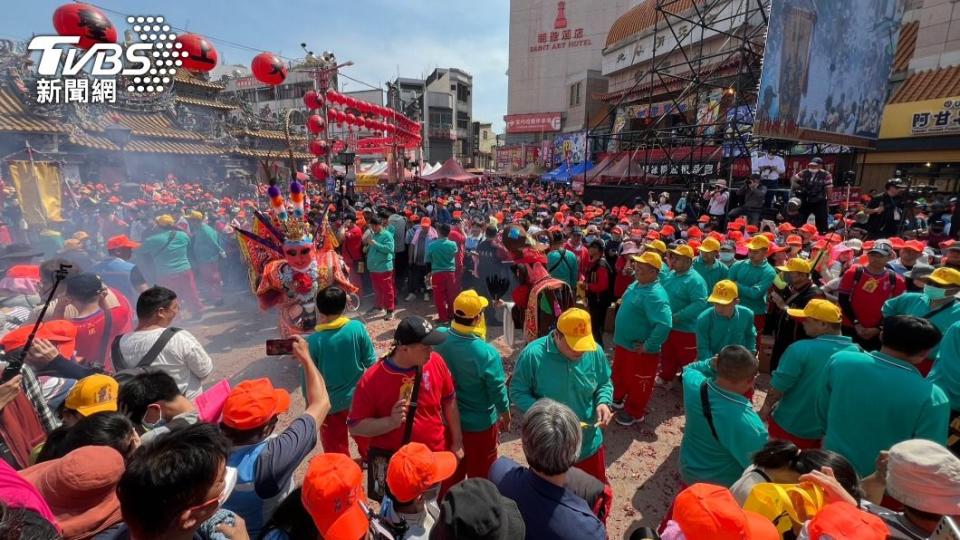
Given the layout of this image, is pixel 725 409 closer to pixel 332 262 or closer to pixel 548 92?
pixel 332 262

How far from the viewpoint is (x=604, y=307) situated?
244 inches

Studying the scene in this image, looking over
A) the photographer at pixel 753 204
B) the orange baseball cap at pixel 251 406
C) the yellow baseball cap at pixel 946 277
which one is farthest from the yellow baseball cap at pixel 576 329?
the photographer at pixel 753 204

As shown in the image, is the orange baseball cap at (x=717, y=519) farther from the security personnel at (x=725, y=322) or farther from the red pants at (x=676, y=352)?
the red pants at (x=676, y=352)

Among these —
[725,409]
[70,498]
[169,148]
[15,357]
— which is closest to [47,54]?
[169,148]

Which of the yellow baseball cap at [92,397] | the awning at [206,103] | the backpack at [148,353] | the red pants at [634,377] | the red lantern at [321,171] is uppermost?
the awning at [206,103]

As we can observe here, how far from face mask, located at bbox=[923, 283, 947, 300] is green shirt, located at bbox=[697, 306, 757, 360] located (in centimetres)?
151

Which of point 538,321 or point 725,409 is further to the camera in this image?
point 538,321

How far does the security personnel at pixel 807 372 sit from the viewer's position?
9.75 feet

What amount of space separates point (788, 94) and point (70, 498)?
14.3 metres

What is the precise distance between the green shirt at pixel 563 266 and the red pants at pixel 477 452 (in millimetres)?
2752

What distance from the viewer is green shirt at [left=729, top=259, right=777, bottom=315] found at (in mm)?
5113

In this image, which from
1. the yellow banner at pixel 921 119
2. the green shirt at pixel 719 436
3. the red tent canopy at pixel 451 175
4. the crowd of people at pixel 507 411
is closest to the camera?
the crowd of people at pixel 507 411

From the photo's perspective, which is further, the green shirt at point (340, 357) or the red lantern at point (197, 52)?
the red lantern at point (197, 52)

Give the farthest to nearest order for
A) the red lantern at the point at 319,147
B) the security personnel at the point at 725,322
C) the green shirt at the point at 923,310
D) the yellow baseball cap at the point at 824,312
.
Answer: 1. the red lantern at the point at 319,147
2. the security personnel at the point at 725,322
3. the green shirt at the point at 923,310
4. the yellow baseball cap at the point at 824,312
